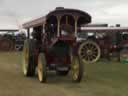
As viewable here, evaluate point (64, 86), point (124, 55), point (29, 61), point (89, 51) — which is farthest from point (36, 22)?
point (124, 55)

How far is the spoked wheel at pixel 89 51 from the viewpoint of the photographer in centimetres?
1984

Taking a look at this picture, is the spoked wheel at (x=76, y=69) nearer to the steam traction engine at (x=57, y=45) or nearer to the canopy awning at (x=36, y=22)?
the steam traction engine at (x=57, y=45)

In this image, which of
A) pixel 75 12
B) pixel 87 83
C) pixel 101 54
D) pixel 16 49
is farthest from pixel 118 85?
pixel 16 49

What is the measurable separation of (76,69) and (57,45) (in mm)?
947

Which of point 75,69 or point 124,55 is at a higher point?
point 75,69

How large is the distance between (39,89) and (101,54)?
447 inches

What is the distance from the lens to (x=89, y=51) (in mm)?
20062

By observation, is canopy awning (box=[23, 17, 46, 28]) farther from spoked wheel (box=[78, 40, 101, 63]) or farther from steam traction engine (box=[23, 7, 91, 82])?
spoked wheel (box=[78, 40, 101, 63])

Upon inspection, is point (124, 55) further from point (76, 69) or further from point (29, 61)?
point (76, 69)

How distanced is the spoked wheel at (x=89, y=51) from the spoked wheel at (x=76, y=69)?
7457mm

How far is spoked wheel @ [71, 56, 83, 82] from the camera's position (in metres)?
11.9

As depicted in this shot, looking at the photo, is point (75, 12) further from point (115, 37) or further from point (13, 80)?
point (115, 37)

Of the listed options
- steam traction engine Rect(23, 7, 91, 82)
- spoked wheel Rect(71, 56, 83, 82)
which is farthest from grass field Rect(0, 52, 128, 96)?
steam traction engine Rect(23, 7, 91, 82)

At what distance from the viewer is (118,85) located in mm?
11562
